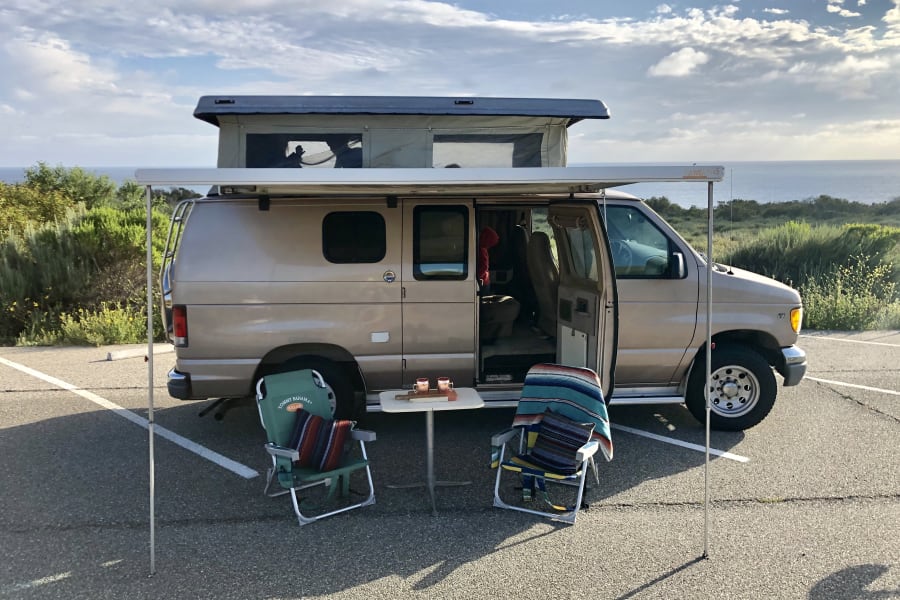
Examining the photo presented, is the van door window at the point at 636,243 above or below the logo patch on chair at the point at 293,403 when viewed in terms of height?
above

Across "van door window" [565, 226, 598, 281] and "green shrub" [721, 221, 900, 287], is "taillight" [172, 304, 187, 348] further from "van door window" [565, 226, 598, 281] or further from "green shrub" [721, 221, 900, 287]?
"green shrub" [721, 221, 900, 287]

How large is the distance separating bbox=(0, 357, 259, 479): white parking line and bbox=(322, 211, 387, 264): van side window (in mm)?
1836

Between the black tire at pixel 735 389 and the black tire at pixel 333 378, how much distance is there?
3001 mm

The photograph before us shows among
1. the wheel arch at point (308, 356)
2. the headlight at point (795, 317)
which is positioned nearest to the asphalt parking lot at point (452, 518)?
the wheel arch at point (308, 356)

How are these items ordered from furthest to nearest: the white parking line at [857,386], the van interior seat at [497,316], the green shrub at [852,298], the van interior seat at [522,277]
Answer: the green shrub at [852,298], the white parking line at [857,386], the van interior seat at [522,277], the van interior seat at [497,316]

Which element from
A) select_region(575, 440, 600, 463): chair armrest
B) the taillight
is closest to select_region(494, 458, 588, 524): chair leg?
select_region(575, 440, 600, 463): chair armrest

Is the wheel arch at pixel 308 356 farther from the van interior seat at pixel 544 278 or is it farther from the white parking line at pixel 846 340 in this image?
the white parking line at pixel 846 340

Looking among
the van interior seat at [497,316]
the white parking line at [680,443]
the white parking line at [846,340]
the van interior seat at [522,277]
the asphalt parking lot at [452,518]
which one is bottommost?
the asphalt parking lot at [452,518]

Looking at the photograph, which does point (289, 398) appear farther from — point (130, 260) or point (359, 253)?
point (130, 260)

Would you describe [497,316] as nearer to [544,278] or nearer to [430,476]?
[544,278]

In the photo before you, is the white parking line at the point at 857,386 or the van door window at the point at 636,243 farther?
the white parking line at the point at 857,386

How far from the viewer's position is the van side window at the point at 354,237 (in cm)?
622

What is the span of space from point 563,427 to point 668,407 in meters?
2.61

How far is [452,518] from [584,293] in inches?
98.4
